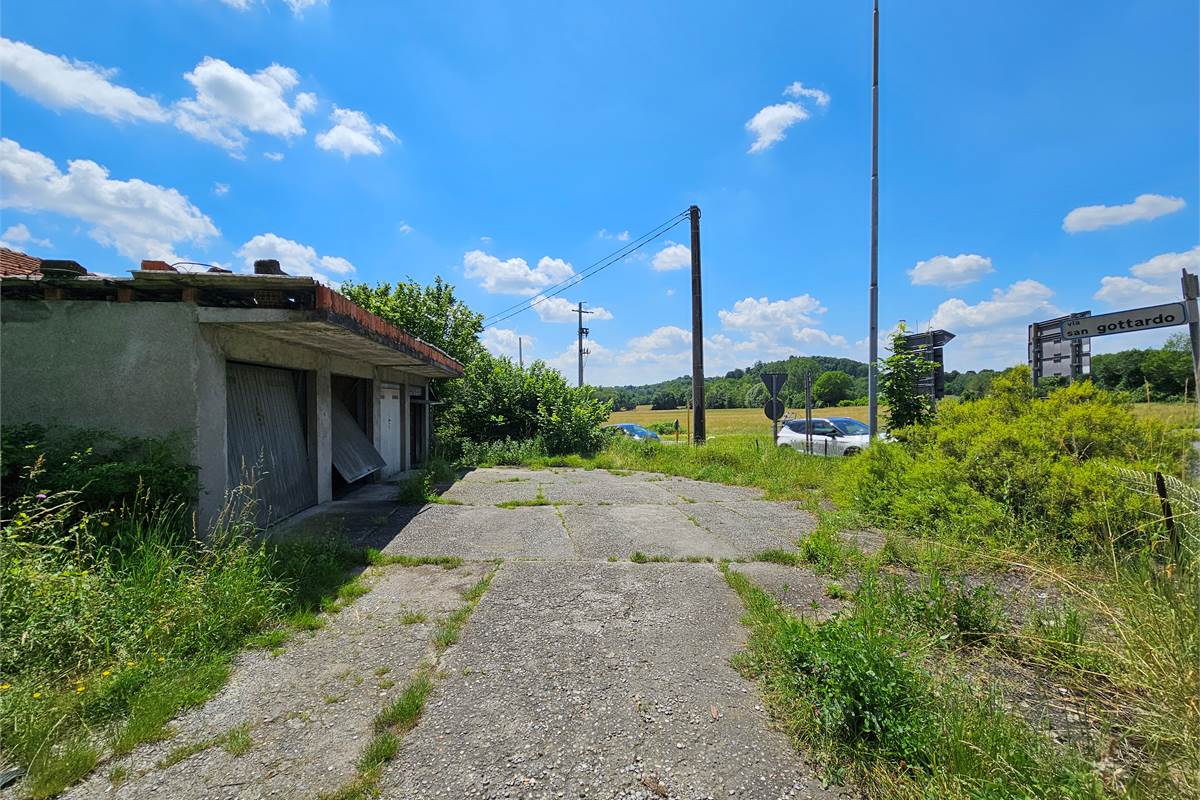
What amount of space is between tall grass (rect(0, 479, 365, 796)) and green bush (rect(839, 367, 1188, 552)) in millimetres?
6516

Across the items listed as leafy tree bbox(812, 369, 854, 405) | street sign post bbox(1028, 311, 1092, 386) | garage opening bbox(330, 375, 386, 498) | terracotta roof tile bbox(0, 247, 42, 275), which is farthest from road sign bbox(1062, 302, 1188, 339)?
leafy tree bbox(812, 369, 854, 405)

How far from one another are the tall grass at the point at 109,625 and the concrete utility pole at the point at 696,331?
1123cm

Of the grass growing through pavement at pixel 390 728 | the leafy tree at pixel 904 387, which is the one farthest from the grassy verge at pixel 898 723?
the leafy tree at pixel 904 387

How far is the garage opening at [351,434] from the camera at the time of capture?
8.71 metres

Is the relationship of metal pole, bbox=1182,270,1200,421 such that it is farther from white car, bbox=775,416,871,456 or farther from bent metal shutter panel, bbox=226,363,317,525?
bent metal shutter panel, bbox=226,363,317,525

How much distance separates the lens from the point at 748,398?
254 ft

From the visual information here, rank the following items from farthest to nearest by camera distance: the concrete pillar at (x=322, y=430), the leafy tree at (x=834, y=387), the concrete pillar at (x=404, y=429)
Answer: the leafy tree at (x=834, y=387), the concrete pillar at (x=404, y=429), the concrete pillar at (x=322, y=430)

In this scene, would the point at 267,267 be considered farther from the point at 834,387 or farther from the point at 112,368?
the point at 834,387

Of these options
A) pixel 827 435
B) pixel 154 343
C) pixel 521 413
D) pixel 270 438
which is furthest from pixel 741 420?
pixel 154 343

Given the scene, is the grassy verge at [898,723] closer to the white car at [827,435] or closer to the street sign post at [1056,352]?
the street sign post at [1056,352]

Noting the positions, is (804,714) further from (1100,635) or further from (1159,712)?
(1100,635)

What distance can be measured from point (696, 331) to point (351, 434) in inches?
371

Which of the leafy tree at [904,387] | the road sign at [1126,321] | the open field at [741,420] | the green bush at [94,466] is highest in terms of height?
the road sign at [1126,321]

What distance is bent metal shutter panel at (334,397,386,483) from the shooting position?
28.1 feet
